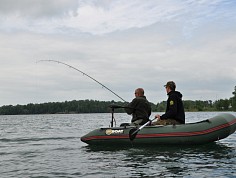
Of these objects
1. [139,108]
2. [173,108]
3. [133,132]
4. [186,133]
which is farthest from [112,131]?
[186,133]

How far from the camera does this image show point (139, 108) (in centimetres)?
1120

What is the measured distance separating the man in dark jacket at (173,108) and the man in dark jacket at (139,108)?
67 centimetres

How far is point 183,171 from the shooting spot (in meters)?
7.25

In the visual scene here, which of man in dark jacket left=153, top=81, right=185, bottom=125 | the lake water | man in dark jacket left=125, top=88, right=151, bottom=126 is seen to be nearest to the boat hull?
the lake water

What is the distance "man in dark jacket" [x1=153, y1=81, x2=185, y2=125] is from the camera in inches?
411

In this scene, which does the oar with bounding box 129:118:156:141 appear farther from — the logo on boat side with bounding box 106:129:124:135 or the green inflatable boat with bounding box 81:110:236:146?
the logo on boat side with bounding box 106:129:124:135

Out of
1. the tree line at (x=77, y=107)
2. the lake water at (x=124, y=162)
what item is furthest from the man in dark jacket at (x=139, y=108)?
the tree line at (x=77, y=107)

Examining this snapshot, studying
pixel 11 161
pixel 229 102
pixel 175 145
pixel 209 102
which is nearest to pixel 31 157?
pixel 11 161

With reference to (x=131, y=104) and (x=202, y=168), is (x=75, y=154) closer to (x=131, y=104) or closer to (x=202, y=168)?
(x=131, y=104)

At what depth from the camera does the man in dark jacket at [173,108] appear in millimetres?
10445

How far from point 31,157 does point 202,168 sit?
4526 millimetres

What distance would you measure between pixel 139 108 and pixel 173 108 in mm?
1168

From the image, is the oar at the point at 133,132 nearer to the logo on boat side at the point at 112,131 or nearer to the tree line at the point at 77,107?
the logo on boat side at the point at 112,131

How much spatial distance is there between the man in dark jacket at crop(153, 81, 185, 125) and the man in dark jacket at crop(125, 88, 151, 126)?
67 cm
